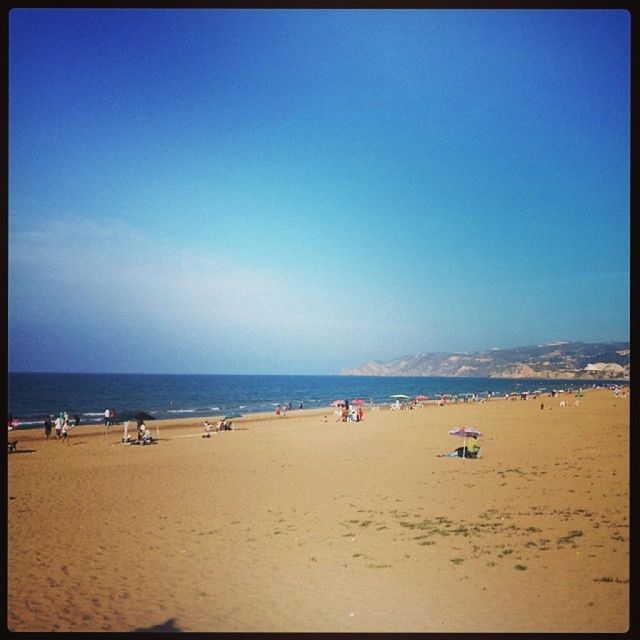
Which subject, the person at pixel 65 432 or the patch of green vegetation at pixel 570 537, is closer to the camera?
the patch of green vegetation at pixel 570 537

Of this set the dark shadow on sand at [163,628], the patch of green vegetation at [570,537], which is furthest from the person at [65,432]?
the patch of green vegetation at [570,537]

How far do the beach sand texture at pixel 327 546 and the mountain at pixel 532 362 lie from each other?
9.15 feet

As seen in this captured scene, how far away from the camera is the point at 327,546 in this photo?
20.7ft

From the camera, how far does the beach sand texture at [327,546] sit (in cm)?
457

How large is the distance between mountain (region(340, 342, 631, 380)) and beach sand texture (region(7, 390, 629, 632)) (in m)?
2.79

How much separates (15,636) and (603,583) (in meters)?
5.76

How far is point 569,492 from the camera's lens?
28.5ft

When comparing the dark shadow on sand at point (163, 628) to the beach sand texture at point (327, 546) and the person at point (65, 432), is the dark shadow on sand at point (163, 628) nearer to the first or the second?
the beach sand texture at point (327, 546)

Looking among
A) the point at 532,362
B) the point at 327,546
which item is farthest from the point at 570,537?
the point at 532,362

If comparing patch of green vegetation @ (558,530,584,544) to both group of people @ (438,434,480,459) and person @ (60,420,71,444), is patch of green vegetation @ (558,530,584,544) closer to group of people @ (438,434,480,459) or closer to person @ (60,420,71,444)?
group of people @ (438,434,480,459)

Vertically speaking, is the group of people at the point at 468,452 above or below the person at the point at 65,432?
above

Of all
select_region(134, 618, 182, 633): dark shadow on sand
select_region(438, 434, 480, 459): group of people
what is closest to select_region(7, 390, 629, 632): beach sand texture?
select_region(134, 618, 182, 633): dark shadow on sand

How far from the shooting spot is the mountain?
162ft

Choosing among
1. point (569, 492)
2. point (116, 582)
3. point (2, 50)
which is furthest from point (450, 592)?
point (2, 50)
